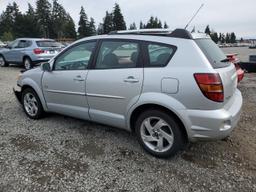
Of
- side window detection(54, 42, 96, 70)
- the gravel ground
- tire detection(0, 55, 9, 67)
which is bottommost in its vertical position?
the gravel ground

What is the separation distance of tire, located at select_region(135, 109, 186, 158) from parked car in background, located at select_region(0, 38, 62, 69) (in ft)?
30.5

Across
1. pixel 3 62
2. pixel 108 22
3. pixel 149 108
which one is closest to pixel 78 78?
pixel 149 108

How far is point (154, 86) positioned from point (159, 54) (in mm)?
441

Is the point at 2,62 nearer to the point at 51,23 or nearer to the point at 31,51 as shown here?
the point at 31,51

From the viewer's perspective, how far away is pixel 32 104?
15.8 feet

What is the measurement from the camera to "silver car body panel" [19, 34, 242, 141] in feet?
9.35

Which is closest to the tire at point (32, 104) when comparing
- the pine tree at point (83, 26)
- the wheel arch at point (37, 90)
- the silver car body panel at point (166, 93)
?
the wheel arch at point (37, 90)

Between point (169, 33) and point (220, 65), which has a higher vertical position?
point (169, 33)

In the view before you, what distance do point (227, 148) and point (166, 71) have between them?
5.08 feet

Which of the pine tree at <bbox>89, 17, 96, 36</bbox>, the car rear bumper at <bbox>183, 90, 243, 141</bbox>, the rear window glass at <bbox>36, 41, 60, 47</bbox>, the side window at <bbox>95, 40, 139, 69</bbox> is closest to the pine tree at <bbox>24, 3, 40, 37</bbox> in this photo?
the pine tree at <bbox>89, 17, 96, 36</bbox>

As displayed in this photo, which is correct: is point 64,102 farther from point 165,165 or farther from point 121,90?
point 165,165

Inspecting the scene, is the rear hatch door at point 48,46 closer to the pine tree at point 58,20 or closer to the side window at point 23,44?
the side window at point 23,44

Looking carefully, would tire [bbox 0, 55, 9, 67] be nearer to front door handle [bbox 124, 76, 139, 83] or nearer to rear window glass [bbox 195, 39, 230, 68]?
front door handle [bbox 124, 76, 139, 83]

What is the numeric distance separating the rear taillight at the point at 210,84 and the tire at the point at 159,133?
0.54m
